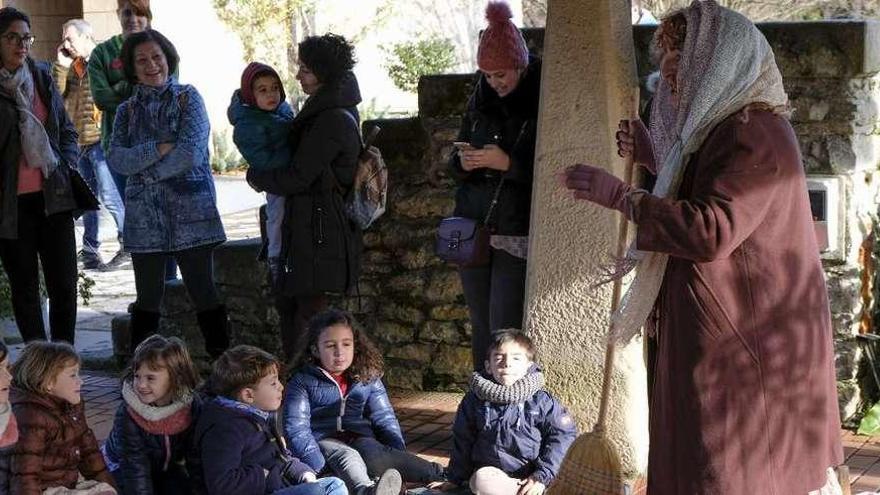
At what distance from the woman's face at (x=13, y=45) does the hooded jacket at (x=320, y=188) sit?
135 centimetres

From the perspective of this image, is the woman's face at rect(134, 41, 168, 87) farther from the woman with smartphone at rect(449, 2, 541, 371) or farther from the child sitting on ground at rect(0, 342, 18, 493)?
the child sitting on ground at rect(0, 342, 18, 493)

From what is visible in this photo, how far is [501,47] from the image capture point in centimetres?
487

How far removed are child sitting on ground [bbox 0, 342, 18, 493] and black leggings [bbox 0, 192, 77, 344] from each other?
2121mm

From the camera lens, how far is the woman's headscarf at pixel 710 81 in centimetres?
312

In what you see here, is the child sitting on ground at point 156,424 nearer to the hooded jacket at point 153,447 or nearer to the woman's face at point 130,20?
the hooded jacket at point 153,447

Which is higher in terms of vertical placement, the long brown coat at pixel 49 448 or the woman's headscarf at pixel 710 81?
the woman's headscarf at pixel 710 81

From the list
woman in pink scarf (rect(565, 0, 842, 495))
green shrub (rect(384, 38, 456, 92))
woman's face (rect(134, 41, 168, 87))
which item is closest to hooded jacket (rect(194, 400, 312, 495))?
woman in pink scarf (rect(565, 0, 842, 495))

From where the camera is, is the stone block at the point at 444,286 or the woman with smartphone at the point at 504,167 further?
the stone block at the point at 444,286

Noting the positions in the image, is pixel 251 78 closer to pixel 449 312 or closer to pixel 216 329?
pixel 216 329

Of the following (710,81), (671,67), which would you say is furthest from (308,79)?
(710,81)

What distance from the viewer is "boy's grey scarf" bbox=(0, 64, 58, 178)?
237 inches

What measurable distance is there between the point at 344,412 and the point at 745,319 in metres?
2.09

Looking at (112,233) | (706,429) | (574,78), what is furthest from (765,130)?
(112,233)

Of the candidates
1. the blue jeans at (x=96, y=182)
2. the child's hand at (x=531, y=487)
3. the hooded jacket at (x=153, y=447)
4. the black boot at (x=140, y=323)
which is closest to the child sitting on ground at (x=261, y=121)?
the black boot at (x=140, y=323)
